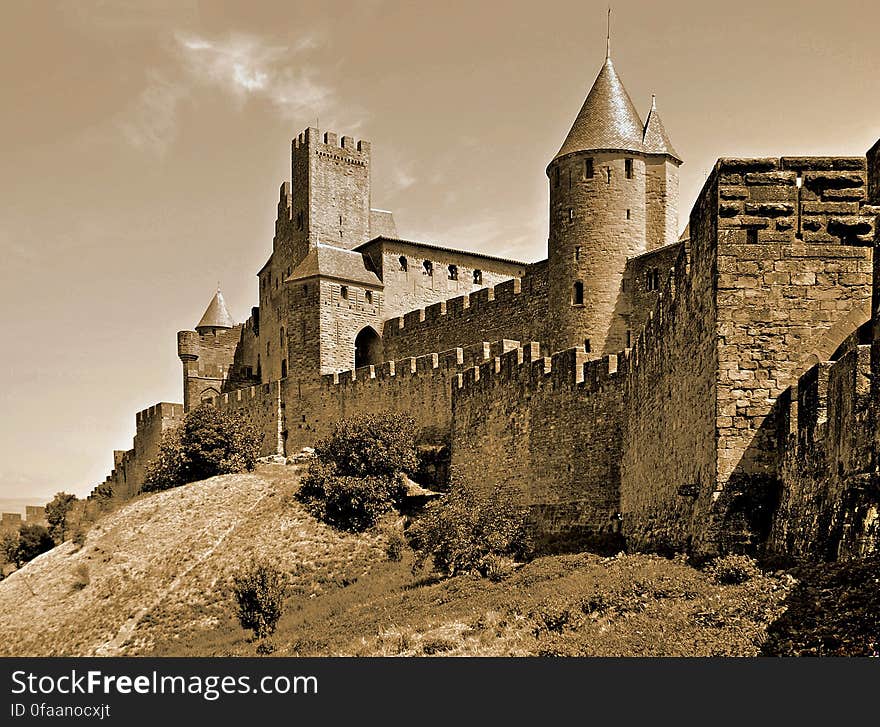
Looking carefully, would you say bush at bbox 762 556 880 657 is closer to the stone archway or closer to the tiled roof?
the stone archway

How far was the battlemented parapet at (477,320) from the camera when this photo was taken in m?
40.1

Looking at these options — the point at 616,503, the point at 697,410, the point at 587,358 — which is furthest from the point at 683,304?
the point at 587,358

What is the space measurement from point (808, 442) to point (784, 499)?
0.96m

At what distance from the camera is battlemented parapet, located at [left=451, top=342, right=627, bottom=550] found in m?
28.0

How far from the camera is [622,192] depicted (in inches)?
1470

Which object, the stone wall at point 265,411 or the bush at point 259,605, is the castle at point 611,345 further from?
the bush at point 259,605

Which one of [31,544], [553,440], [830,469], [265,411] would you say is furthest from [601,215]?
[31,544]

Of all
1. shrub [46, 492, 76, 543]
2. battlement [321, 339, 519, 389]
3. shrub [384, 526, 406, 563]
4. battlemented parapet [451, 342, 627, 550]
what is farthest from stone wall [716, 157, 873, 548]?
shrub [46, 492, 76, 543]

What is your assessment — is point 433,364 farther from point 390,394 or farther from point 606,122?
point 606,122

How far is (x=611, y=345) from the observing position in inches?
1449

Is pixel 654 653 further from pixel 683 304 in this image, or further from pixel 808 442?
pixel 683 304

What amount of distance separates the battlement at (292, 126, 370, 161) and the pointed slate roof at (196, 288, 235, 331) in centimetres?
1164

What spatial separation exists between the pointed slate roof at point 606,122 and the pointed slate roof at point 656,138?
0.35 meters

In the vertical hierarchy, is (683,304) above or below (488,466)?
above
